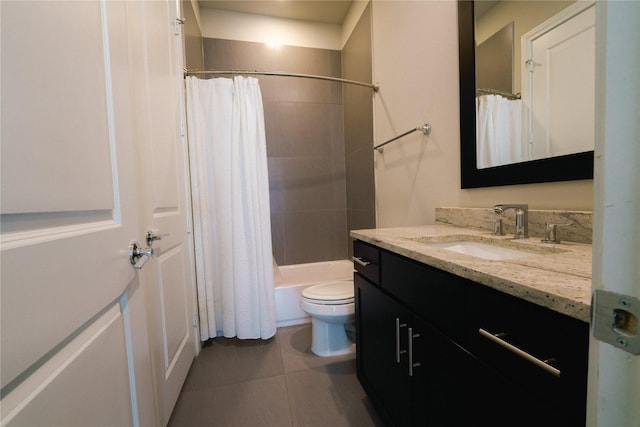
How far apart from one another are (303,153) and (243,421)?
7.31ft

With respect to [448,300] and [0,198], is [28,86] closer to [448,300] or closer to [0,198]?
[0,198]

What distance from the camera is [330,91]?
8.90ft

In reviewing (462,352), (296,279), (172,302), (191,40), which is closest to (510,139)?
(462,352)

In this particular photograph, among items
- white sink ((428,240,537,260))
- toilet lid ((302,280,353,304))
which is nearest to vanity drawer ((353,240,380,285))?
white sink ((428,240,537,260))

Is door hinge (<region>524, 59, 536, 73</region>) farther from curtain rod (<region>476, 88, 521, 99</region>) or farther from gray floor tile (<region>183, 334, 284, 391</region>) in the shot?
gray floor tile (<region>183, 334, 284, 391</region>)

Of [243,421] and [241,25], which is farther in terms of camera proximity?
[241,25]

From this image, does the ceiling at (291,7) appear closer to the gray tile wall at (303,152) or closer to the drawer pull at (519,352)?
the gray tile wall at (303,152)

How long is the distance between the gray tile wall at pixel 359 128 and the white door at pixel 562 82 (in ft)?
4.31

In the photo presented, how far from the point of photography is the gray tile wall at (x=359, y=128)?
7.27 ft

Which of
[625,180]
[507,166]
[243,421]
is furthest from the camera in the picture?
[243,421]

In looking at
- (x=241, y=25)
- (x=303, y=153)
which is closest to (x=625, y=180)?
(x=303, y=153)

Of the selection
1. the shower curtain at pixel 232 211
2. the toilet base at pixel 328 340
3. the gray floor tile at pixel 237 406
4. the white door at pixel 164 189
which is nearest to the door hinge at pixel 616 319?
the white door at pixel 164 189

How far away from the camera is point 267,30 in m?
2.51

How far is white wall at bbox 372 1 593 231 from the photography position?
1104 millimetres
